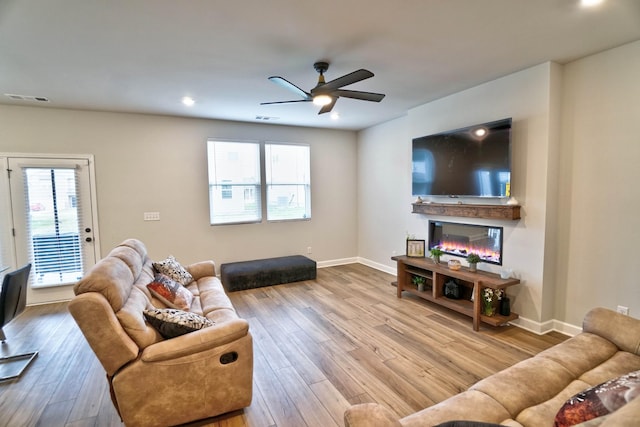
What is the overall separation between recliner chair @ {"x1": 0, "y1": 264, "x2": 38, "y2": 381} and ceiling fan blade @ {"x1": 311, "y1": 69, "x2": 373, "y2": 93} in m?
3.13

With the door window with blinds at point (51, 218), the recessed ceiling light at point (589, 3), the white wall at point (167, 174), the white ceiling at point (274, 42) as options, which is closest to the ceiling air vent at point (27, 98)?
the white ceiling at point (274, 42)

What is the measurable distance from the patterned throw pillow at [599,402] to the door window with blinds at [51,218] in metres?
5.58

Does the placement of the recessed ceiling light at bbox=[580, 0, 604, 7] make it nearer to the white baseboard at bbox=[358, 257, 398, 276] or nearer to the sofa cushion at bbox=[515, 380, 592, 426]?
the sofa cushion at bbox=[515, 380, 592, 426]

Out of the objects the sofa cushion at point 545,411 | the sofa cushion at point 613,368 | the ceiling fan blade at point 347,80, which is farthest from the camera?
the ceiling fan blade at point 347,80

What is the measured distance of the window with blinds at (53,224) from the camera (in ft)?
13.9

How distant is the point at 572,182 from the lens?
3.14m

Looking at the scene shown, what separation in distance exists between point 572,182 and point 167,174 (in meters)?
5.51

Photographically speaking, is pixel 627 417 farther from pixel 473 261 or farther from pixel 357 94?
pixel 473 261

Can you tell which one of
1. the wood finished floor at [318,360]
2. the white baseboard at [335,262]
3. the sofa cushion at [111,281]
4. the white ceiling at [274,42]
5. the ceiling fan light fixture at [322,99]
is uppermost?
the white ceiling at [274,42]

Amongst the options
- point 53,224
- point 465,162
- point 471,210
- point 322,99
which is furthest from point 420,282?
point 53,224

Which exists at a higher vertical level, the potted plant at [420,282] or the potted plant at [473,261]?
the potted plant at [473,261]

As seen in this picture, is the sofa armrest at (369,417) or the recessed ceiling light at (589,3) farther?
the recessed ceiling light at (589,3)

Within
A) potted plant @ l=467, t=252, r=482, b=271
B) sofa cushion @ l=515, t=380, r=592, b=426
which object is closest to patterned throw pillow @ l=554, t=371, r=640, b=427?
sofa cushion @ l=515, t=380, r=592, b=426

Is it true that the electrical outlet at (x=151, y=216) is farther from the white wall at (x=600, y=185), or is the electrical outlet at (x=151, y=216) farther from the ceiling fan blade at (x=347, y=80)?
the white wall at (x=600, y=185)
